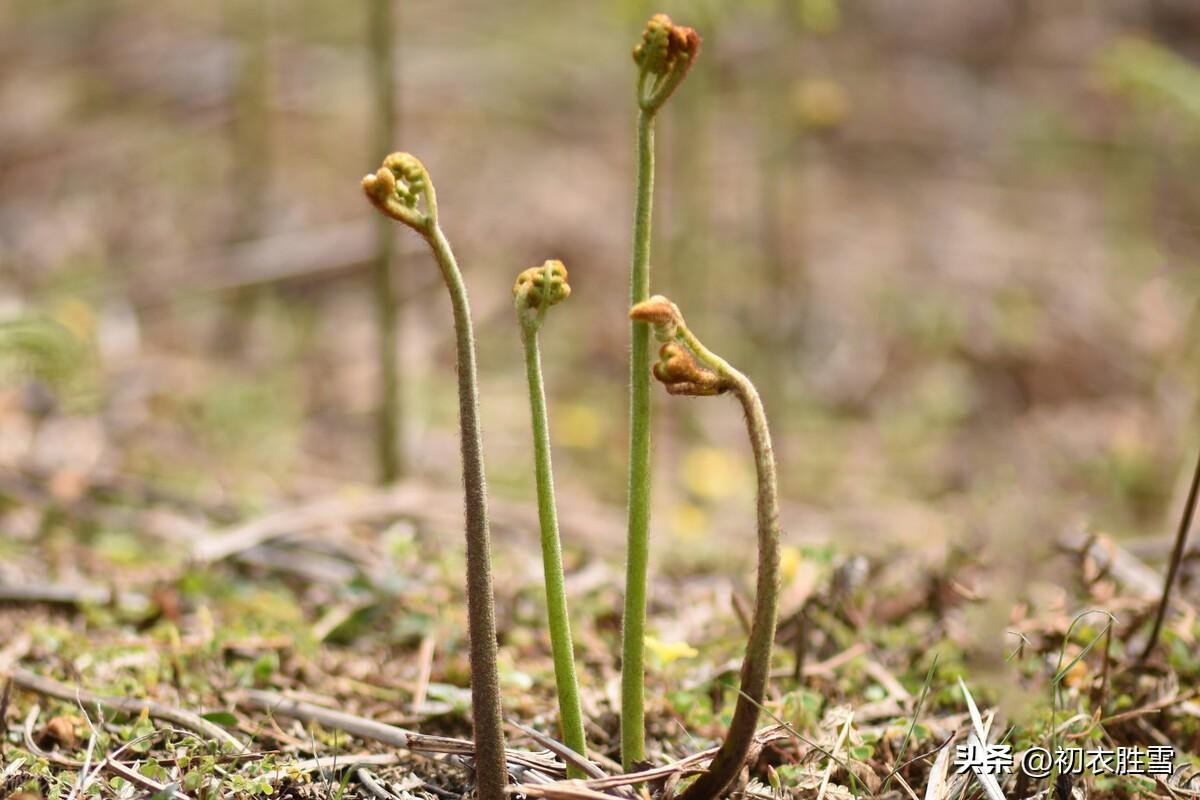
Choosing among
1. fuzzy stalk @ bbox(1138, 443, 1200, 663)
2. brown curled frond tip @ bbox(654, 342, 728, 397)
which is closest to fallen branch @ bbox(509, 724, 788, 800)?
brown curled frond tip @ bbox(654, 342, 728, 397)

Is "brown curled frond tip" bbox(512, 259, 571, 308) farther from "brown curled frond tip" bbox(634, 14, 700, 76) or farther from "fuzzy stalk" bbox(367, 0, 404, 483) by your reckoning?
"fuzzy stalk" bbox(367, 0, 404, 483)

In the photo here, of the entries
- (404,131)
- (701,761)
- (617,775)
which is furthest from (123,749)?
(404,131)

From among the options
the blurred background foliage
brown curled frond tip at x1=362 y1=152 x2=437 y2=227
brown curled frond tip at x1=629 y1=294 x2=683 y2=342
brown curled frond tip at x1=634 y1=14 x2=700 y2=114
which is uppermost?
brown curled frond tip at x1=634 y1=14 x2=700 y2=114

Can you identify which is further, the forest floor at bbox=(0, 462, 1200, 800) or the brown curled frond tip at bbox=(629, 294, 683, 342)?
the forest floor at bbox=(0, 462, 1200, 800)

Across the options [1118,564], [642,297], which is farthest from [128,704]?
[1118,564]

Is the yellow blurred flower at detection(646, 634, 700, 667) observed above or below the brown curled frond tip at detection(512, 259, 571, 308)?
below

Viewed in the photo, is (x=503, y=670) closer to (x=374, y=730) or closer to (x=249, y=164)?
(x=374, y=730)

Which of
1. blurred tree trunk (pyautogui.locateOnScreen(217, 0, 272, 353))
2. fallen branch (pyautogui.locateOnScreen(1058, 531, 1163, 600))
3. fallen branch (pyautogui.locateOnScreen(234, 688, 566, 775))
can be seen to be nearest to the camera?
fallen branch (pyautogui.locateOnScreen(234, 688, 566, 775))
